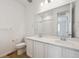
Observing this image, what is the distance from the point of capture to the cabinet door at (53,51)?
187cm

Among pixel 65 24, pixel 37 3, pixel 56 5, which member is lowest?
pixel 65 24

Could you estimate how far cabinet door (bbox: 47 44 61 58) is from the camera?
1.87 m

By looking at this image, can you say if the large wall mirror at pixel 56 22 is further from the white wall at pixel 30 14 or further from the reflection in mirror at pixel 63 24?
the white wall at pixel 30 14

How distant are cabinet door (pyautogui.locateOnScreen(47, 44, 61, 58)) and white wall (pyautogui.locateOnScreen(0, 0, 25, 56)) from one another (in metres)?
2.24

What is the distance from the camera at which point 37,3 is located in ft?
12.2

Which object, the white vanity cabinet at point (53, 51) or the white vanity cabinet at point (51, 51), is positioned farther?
the white vanity cabinet at point (53, 51)

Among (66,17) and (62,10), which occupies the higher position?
(62,10)

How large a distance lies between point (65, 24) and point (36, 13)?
5.40ft

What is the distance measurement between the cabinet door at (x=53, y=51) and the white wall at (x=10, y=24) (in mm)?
2241

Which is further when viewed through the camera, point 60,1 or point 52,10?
point 52,10

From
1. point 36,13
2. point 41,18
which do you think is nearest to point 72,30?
point 41,18

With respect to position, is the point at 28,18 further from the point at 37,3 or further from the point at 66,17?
the point at 66,17

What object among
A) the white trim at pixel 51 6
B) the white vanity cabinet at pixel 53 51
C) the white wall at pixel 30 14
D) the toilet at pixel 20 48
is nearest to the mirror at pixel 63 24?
the white trim at pixel 51 6

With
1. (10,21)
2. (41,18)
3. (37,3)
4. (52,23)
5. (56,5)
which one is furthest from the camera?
(10,21)
